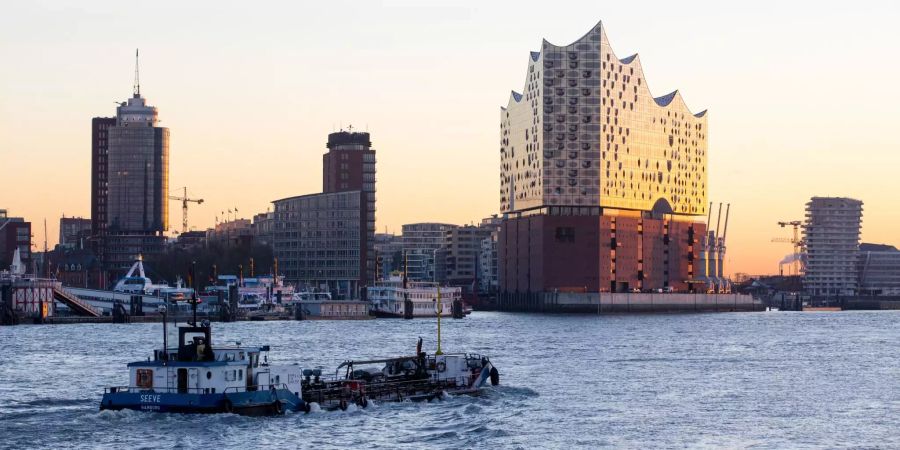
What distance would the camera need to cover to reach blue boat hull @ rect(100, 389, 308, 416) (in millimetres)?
62688

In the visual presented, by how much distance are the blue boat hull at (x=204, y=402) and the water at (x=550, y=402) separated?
0.43 m

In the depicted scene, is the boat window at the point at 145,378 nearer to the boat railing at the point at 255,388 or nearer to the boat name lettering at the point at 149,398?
the boat name lettering at the point at 149,398

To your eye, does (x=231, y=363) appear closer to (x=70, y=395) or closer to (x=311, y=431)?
(x=311, y=431)

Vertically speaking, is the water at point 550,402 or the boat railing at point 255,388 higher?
the boat railing at point 255,388

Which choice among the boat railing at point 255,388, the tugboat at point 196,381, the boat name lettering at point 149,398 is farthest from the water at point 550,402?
the boat railing at point 255,388

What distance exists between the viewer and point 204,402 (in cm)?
6266

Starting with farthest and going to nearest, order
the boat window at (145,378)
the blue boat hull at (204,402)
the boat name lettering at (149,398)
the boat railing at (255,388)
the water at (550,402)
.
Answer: the boat railing at (255,388) → the boat window at (145,378) → the boat name lettering at (149,398) → the blue boat hull at (204,402) → the water at (550,402)

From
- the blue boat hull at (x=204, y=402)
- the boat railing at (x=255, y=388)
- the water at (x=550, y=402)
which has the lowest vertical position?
the water at (x=550, y=402)

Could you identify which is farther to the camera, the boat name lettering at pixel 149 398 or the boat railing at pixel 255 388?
the boat railing at pixel 255 388

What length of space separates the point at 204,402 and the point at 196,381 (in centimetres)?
100

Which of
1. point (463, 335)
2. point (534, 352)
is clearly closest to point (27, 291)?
point (463, 335)

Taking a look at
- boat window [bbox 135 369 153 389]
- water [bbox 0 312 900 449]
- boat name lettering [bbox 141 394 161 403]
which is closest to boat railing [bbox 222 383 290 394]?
water [bbox 0 312 900 449]

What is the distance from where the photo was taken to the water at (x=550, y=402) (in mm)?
62031

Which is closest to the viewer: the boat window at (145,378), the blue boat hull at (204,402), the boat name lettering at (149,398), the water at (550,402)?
the water at (550,402)
